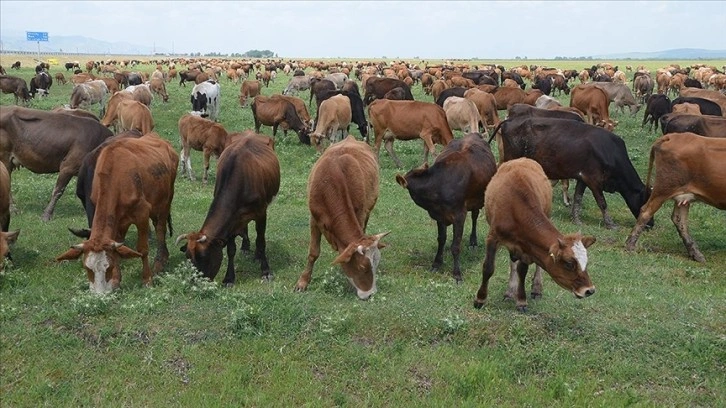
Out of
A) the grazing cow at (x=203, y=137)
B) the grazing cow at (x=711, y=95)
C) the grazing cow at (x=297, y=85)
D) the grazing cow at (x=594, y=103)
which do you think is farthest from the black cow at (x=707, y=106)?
the grazing cow at (x=297, y=85)

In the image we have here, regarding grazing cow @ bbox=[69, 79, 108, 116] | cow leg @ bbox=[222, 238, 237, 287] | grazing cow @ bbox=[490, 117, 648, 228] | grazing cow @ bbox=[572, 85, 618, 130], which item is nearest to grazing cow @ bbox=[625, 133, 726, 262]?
grazing cow @ bbox=[490, 117, 648, 228]

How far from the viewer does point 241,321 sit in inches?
272

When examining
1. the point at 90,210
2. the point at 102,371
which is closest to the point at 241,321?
the point at 102,371

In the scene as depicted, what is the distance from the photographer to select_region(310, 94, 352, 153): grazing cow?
2136cm

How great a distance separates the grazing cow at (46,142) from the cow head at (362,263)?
7182 millimetres

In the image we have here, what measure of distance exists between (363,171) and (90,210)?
4.05 metres

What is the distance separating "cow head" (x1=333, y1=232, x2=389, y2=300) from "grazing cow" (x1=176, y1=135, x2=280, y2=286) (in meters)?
1.78

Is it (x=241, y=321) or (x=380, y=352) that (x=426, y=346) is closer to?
(x=380, y=352)

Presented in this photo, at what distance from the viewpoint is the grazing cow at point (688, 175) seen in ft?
35.1

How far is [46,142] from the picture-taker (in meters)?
12.0

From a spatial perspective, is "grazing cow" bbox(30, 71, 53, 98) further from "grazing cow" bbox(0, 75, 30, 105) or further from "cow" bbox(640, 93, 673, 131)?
"cow" bbox(640, 93, 673, 131)

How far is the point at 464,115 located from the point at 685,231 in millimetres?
11646

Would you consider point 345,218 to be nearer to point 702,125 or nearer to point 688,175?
point 688,175

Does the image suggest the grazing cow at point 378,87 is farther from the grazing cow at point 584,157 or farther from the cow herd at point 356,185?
the grazing cow at point 584,157
